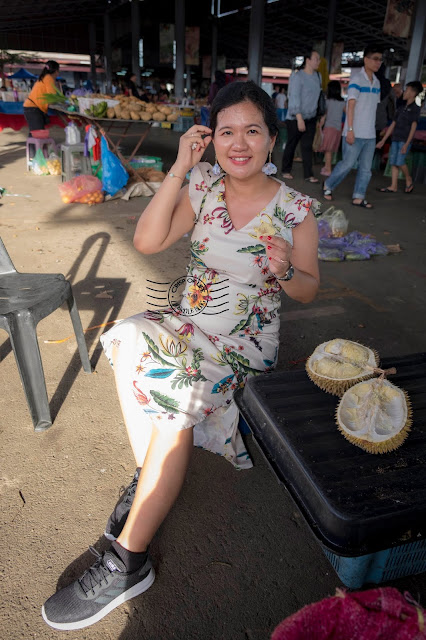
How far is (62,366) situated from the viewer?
258cm

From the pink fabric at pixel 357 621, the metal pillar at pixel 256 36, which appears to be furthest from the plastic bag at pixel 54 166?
the metal pillar at pixel 256 36

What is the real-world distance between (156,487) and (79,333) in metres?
1.19

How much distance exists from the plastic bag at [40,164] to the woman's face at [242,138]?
6726 mm

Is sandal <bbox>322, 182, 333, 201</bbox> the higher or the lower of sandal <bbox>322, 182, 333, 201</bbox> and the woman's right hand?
the lower

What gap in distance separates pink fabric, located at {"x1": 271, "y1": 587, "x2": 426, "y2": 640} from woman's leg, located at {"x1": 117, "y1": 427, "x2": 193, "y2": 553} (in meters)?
0.78

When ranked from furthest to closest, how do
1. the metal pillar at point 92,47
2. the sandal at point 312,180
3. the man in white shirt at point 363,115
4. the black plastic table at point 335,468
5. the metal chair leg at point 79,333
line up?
the metal pillar at point 92,47 < the sandal at point 312,180 < the man in white shirt at point 363,115 < the metal chair leg at point 79,333 < the black plastic table at point 335,468

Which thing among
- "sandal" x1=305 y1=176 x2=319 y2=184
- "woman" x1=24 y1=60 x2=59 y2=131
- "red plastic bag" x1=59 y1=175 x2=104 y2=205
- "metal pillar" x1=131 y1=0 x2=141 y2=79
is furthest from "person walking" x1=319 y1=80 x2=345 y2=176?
"metal pillar" x1=131 y1=0 x2=141 y2=79

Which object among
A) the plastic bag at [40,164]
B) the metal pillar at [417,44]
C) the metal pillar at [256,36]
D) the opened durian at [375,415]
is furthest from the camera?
the metal pillar at [256,36]

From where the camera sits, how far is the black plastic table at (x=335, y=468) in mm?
1065

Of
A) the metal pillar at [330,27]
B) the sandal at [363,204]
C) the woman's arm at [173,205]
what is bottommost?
the sandal at [363,204]

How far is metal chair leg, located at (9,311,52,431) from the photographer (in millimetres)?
1877

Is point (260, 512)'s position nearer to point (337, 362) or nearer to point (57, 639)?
point (337, 362)

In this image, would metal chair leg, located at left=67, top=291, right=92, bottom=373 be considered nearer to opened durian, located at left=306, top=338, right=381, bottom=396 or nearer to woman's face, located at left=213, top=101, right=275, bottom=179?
woman's face, located at left=213, top=101, right=275, bottom=179

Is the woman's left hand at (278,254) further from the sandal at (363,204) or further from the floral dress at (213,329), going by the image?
the sandal at (363,204)
